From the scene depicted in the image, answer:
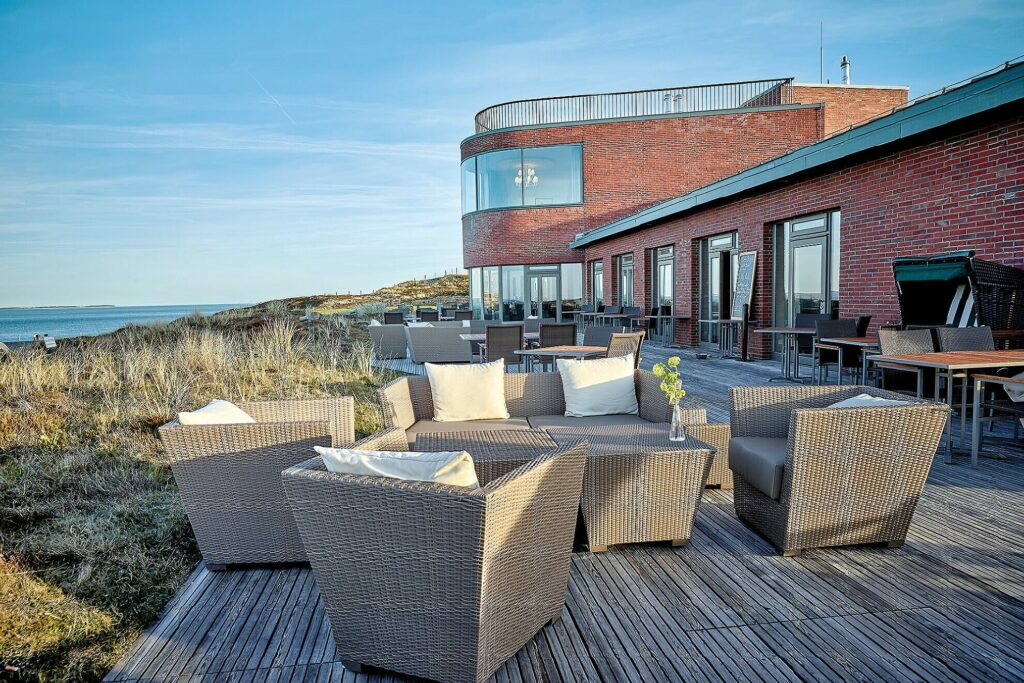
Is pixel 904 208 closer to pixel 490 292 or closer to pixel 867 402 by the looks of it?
pixel 867 402

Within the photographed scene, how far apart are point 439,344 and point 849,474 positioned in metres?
8.79

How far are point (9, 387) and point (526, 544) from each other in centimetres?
784

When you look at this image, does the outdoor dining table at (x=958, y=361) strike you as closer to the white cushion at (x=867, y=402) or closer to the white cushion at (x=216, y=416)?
the white cushion at (x=867, y=402)

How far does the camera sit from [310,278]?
34156 mm

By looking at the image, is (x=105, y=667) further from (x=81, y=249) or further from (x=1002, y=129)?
(x=81, y=249)

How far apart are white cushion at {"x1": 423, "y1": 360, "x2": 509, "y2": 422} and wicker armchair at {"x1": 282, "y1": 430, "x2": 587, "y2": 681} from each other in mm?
2035

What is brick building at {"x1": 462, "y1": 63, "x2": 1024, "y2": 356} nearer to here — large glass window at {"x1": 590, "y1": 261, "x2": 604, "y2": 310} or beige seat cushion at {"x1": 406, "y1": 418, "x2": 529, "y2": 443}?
large glass window at {"x1": 590, "y1": 261, "x2": 604, "y2": 310}

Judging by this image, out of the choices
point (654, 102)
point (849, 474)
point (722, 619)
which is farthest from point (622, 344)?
point (654, 102)

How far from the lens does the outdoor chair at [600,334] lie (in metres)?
7.34

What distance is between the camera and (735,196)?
1078 cm

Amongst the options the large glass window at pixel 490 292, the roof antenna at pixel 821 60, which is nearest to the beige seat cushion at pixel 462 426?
the large glass window at pixel 490 292

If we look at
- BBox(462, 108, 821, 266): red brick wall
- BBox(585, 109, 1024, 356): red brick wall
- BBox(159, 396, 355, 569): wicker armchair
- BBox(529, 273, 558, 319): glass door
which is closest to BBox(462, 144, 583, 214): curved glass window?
BBox(462, 108, 821, 266): red brick wall

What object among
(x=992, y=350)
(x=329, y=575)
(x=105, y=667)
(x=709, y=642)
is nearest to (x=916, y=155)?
(x=992, y=350)

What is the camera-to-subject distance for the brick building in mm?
6305
